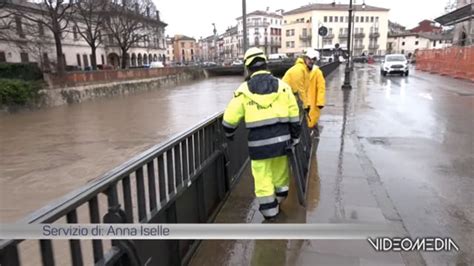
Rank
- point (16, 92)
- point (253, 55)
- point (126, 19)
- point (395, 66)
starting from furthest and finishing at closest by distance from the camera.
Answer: point (126, 19), point (395, 66), point (16, 92), point (253, 55)

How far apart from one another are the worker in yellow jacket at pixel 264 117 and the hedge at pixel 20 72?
89.6 feet

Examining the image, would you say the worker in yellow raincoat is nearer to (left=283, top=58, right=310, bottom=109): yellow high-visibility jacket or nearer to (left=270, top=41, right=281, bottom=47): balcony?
(left=283, top=58, right=310, bottom=109): yellow high-visibility jacket

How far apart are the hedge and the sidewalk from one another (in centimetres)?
2590

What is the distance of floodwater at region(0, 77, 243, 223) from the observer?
841cm

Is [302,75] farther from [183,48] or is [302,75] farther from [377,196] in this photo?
[183,48]

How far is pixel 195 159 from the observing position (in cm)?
398

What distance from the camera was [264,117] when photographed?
3643mm

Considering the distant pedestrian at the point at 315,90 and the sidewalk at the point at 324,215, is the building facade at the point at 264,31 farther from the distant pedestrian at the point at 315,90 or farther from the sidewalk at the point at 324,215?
the sidewalk at the point at 324,215

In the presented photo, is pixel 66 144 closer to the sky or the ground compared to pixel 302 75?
closer to the ground

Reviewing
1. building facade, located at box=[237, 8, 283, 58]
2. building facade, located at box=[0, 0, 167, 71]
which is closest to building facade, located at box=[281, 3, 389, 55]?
building facade, located at box=[237, 8, 283, 58]

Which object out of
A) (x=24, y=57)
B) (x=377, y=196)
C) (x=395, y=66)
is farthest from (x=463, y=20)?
(x=24, y=57)

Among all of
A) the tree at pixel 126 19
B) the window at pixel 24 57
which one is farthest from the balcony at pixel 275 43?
the window at pixel 24 57

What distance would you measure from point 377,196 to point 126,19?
50386 mm

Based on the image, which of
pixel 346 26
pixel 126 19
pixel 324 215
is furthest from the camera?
pixel 346 26
